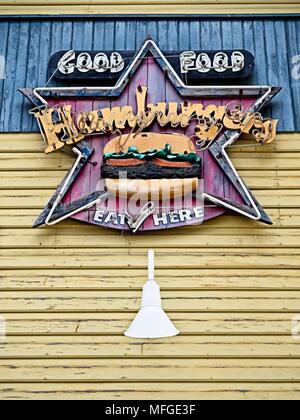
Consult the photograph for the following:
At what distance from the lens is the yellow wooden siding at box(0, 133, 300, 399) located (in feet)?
11.6

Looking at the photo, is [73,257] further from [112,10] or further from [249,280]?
[112,10]

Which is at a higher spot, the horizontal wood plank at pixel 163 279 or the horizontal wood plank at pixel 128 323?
the horizontal wood plank at pixel 163 279

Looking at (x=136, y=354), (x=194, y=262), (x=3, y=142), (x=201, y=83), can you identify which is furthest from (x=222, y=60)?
(x=136, y=354)

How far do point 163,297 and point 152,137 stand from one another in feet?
4.57

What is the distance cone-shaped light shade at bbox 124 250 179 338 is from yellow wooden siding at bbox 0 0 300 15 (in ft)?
9.39

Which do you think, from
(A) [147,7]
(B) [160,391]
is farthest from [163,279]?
(A) [147,7]

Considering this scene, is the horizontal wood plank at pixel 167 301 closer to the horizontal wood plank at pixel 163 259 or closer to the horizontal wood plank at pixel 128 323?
the horizontal wood plank at pixel 128 323

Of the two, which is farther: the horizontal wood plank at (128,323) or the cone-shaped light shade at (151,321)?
the horizontal wood plank at (128,323)

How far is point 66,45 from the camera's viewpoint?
14.7 ft

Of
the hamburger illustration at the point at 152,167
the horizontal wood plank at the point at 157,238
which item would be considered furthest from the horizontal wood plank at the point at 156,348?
the hamburger illustration at the point at 152,167

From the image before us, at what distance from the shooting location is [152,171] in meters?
3.87

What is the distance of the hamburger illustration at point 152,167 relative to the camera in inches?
151

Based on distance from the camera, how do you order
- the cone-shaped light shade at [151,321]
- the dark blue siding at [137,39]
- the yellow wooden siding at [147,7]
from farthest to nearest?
1. the yellow wooden siding at [147,7]
2. the dark blue siding at [137,39]
3. the cone-shaped light shade at [151,321]

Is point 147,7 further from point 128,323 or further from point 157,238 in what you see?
point 128,323
